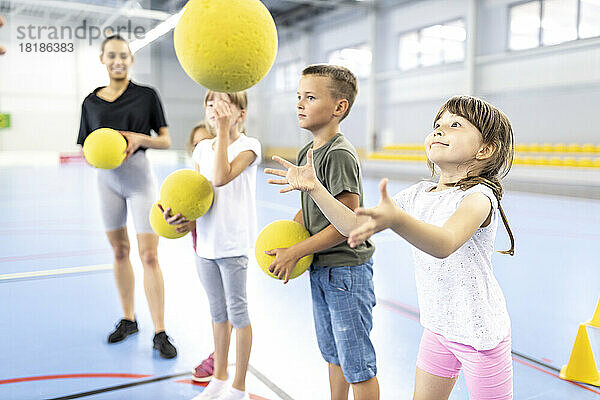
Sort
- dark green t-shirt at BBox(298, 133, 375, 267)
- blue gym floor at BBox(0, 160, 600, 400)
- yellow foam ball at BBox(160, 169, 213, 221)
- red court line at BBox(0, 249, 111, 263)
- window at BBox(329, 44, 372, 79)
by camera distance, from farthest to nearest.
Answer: window at BBox(329, 44, 372, 79), red court line at BBox(0, 249, 111, 263), blue gym floor at BBox(0, 160, 600, 400), yellow foam ball at BBox(160, 169, 213, 221), dark green t-shirt at BBox(298, 133, 375, 267)

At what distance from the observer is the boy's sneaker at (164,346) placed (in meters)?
2.61

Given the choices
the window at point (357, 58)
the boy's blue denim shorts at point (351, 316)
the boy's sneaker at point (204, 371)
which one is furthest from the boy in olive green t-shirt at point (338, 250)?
the window at point (357, 58)

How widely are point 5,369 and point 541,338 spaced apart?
9.47ft

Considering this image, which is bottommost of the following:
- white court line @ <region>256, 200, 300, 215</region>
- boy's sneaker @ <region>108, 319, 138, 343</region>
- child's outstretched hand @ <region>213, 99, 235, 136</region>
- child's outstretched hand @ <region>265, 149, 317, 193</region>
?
boy's sneaker @ <region>108, 319, 138, 343</region>

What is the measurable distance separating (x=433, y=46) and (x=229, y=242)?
576 inches

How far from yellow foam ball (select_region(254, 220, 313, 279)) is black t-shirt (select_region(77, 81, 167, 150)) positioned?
136 cm

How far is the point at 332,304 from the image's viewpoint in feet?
5.78

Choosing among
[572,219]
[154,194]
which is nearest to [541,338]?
[154,194]

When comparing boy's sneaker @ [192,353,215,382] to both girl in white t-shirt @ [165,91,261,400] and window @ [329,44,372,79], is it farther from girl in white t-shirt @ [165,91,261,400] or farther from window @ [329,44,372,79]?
window @ [329,44,372,79]

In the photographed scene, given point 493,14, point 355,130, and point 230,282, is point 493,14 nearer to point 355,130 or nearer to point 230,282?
point 355,130

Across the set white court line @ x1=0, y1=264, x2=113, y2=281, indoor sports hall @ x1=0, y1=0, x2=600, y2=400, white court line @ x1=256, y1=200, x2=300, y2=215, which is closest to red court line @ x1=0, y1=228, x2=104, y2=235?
indoor sports hall @ x1=0, y1=0, x2=600, y2=400

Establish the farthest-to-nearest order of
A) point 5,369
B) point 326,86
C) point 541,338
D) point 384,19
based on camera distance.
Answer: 1. point 384,19
2. point 541,338
3. point 5,369
4. point 326,86

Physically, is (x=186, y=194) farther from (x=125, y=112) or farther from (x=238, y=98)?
(x=125, y=112)

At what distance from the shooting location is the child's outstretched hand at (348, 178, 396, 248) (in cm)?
99
